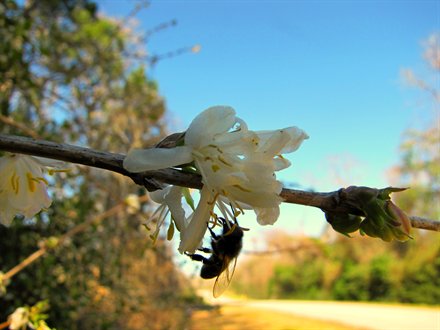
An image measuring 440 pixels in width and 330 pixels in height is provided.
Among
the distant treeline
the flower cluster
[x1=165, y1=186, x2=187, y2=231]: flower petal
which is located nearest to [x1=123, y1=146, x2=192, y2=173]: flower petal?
the flower cluster

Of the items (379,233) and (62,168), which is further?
(62,168)

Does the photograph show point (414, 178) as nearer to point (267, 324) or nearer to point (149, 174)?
point (267, 324)

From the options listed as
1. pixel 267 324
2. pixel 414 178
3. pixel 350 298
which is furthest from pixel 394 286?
pixel 267 324

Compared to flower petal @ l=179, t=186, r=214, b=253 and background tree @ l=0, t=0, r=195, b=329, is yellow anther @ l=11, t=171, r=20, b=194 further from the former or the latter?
background tree @ l=0, t=0, r=195, b=329

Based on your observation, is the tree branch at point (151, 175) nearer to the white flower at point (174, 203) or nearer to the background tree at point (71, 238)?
the white flower at point (174, 203)

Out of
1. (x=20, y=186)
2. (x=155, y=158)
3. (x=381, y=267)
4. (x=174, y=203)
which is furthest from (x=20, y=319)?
(x=381, y=267)

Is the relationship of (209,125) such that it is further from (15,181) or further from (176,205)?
(15,181)
